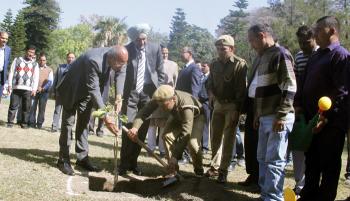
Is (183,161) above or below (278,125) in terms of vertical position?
below

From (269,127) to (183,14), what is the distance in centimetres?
9661

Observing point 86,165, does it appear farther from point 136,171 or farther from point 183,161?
point 183,161

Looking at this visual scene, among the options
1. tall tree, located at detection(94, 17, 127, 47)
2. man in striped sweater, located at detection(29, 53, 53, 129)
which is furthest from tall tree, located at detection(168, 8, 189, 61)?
man in striped sweater, located at detection(29, 53, 53, 129)

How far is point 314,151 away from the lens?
496 centimetres

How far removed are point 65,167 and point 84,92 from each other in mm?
1096

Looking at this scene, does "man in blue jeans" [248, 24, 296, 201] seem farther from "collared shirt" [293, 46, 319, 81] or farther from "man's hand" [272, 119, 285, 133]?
"collared shirt" [293, 46, 319, 81]

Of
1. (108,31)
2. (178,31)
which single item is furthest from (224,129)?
(178,31)

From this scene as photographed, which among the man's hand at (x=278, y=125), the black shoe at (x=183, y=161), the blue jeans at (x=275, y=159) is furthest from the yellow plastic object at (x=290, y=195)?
the black shoe at (x=183, y=161)

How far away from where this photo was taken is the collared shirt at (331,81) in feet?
15.3

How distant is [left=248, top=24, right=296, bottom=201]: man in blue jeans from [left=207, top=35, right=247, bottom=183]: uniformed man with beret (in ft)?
2.93

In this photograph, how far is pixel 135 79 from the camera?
6.59 metres

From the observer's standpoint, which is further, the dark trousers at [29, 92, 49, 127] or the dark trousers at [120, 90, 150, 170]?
the dark trousers at [29, 92, 49, 127]

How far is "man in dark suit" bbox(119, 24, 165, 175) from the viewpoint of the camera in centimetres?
655

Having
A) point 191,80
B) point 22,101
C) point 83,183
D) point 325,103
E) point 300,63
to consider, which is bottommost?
point 83,183
